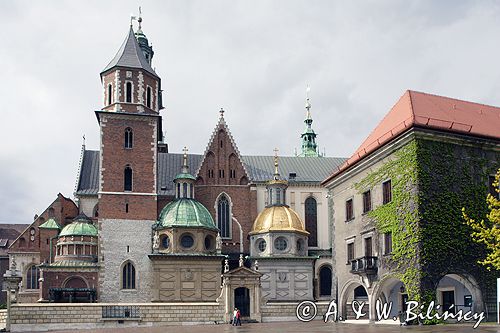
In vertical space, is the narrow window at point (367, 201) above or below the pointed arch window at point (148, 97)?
below

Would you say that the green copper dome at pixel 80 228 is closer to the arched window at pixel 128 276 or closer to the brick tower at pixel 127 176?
the brick tower at pixel 127 176

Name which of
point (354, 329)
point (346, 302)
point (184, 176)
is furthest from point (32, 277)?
point (354, 329)

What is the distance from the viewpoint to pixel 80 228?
59281mm

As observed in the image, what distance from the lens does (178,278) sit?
57031 millimetres

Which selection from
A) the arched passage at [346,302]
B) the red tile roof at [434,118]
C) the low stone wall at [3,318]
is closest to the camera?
the red tile roof at [434,118]

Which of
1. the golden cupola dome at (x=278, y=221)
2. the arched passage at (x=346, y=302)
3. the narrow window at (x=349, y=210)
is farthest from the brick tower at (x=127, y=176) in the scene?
the narrow window at (x=349, y=210)

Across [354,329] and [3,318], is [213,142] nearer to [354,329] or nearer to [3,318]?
[3,318]

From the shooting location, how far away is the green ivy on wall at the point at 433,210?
3428 centimetres

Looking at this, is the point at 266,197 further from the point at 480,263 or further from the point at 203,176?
the point at 480,263

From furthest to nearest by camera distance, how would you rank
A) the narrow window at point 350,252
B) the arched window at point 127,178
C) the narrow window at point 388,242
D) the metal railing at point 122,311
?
the arched window at point 127,178, the metal railing at point 122,311, the narrow window at point 350,252, the narrow window at point 388,242

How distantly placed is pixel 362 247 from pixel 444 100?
1022 centimetres

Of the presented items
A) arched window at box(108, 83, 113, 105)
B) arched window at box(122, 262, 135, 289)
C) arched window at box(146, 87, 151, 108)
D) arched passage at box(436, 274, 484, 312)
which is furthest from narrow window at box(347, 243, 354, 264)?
arched window at box(108, 83, 113, 105)

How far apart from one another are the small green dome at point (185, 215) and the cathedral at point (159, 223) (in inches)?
4.9

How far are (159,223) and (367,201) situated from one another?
24.5m
